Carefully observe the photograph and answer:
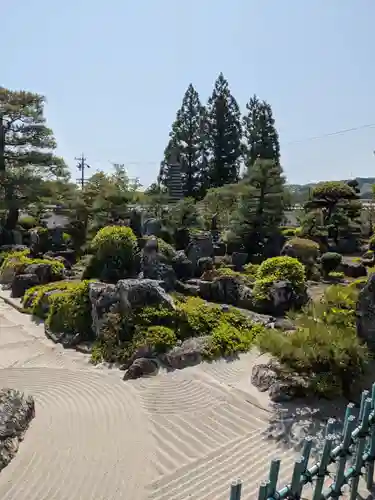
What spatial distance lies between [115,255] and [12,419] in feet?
28.0

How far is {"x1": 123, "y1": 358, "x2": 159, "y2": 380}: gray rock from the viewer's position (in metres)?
7.34

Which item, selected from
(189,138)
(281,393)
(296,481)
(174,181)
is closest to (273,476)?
(296,481)

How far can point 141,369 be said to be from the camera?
741cm

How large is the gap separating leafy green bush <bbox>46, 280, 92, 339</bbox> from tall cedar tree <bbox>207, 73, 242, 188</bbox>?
25186mm

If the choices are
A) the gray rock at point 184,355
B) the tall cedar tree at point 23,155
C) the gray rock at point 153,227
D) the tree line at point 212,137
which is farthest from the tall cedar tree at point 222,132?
the gray rock at point 184,355

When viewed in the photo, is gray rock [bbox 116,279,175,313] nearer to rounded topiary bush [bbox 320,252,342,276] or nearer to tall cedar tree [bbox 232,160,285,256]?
rounded topiary bush [bbox 320,252,342,276]

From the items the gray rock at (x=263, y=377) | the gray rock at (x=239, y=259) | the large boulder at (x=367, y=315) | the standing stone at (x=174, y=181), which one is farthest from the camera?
the standing stone at (x=174, y=181)

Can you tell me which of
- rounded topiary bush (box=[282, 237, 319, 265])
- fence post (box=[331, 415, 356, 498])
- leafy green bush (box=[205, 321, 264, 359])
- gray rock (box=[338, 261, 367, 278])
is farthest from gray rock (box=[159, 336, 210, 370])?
gray rock (box=[338, 261, 367, 278])

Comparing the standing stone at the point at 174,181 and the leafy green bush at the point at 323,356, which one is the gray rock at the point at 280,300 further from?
the standing stone at the point at 174,181

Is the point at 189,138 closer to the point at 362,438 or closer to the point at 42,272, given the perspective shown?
the point at 42,272

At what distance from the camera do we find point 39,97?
24.6 meters

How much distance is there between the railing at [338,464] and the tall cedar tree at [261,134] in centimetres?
3060

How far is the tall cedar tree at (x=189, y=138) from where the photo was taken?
113 feet

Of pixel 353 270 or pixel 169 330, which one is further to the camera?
pixel 353 270
